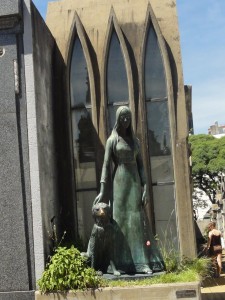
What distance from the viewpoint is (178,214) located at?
10930 mm

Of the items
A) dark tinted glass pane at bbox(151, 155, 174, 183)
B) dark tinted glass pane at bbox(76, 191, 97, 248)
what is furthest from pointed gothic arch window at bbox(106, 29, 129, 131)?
dark tinted glass pane at bbox(76, 191, 97, 248)

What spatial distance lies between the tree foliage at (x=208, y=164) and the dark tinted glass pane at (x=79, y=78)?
30643mm

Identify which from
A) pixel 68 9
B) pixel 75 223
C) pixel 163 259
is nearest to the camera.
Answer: pixel 163 259

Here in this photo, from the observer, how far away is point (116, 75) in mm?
11586

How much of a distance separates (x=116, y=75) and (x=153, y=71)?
Answer: 3.15ft

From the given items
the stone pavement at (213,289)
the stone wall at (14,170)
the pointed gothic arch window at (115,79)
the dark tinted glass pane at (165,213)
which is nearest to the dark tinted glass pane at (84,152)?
the pointed gothic arch window at (115,79)

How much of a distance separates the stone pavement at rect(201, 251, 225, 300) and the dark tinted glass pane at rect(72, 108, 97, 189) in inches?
145

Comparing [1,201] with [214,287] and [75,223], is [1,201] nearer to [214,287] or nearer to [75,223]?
[75,223]

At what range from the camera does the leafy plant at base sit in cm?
821

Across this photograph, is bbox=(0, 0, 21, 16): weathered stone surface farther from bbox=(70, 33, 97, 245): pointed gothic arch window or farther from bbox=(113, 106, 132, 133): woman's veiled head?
bbox=(113, 106, 132, 133): woman's veiled head

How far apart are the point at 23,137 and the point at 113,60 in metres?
3.59

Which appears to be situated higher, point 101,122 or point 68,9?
point 68,9

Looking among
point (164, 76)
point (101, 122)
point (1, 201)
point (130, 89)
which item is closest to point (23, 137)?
point (1, 201)

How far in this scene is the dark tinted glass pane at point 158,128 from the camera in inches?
445
